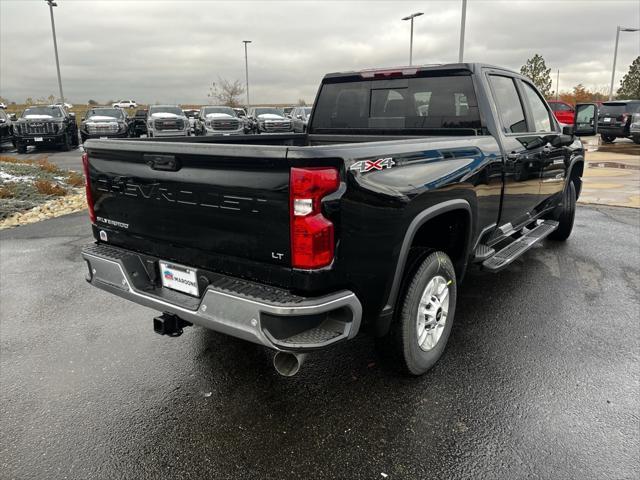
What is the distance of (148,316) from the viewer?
13.9 ft

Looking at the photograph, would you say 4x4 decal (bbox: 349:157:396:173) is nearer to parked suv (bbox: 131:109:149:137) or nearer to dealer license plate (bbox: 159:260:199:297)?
dealer license plate (bbox: 159:260:199:297)

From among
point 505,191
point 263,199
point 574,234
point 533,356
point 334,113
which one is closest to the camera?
point 263,199

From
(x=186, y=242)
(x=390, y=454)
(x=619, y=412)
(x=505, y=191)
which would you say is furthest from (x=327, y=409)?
(x=505, y=191)

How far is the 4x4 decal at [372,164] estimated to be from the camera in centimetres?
240

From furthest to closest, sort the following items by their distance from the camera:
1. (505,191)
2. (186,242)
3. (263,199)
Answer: (505,191)
(186,242)
(263,199)

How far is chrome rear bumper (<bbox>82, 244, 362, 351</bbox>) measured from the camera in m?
2.32

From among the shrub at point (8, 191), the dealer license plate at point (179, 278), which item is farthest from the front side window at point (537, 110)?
the shrub at point (8, 191)

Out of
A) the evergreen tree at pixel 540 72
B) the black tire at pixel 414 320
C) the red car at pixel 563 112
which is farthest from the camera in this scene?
the evergreen tree at pixel 540 72

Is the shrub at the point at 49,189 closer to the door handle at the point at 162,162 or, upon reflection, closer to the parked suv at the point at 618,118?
the door handle at the point at 162,162

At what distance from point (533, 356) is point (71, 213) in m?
7.72

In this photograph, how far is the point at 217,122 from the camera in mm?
22938

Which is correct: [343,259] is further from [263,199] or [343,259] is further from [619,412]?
[619,412]

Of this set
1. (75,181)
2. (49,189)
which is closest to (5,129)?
(75,181)

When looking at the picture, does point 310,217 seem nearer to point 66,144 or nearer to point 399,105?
point 399,105
